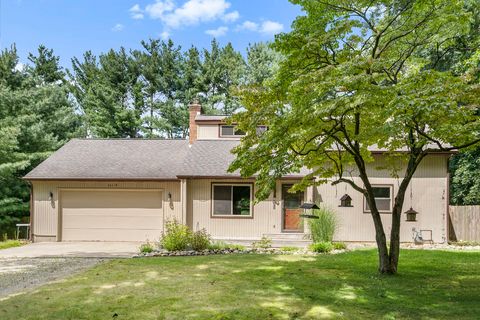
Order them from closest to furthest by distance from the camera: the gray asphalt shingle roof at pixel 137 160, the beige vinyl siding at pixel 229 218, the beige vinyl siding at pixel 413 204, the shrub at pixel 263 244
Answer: the shrub at pixel 263 244, the beige vinyl siding at pixel 413 204, the beige vinyl siding at pixel 229 218, the gray asphalt shingle roof at pixel 137 160

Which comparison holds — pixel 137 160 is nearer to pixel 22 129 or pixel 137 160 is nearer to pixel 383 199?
pixel 22 129

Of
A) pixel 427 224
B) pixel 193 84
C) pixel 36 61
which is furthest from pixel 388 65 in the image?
pixel 36 61

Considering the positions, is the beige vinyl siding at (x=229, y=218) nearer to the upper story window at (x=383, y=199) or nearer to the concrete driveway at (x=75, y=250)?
the concrete driveway at (x=75, y=250)

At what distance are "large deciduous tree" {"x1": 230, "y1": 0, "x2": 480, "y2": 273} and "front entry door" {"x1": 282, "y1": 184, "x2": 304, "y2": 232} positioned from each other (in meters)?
5.68

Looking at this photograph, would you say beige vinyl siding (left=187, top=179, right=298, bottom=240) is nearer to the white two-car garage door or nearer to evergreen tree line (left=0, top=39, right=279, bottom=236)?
the white two-car garage door

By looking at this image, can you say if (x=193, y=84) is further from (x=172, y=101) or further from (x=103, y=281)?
(x=103, y=281)

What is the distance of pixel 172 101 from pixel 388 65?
26.8m

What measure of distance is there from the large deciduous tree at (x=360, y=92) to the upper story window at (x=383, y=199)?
607 cm

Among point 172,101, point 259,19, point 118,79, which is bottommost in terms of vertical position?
point 172,101

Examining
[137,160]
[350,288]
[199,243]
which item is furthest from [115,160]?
[350,288]

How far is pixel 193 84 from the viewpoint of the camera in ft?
109

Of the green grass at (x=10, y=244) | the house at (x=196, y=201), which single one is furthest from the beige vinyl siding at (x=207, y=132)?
the green grass at (x=10, y=244)

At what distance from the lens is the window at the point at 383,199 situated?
46.6 feet

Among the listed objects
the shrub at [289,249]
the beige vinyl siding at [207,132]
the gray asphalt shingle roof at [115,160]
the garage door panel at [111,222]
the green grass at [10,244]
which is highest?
the beige vinyl siding at [207,132]
